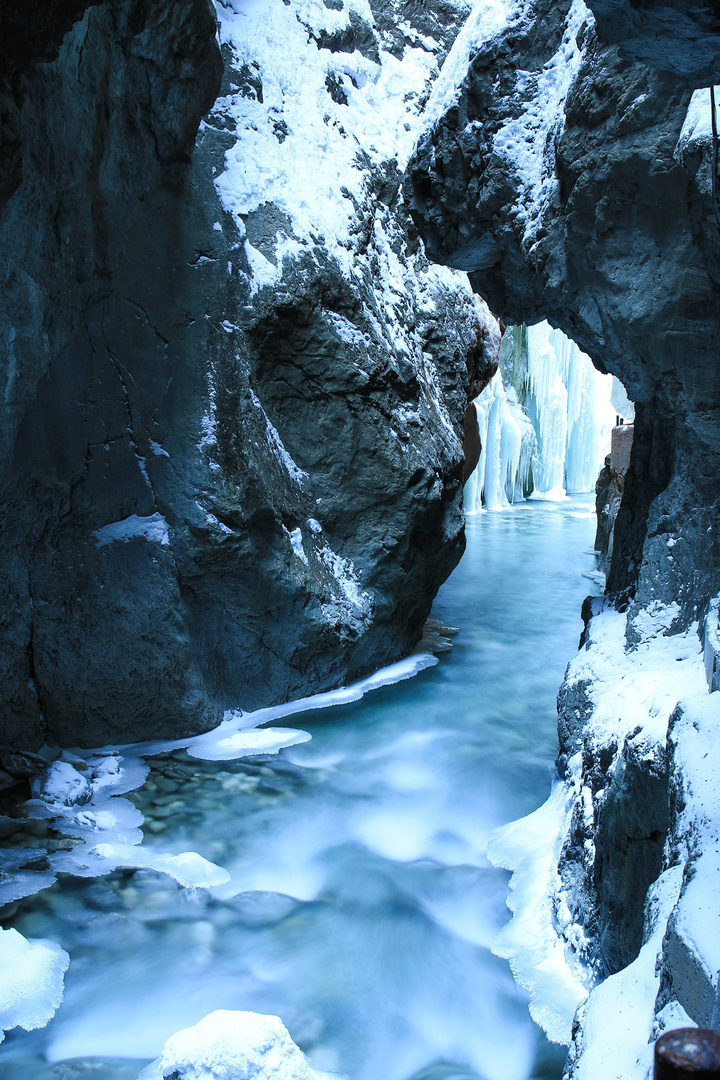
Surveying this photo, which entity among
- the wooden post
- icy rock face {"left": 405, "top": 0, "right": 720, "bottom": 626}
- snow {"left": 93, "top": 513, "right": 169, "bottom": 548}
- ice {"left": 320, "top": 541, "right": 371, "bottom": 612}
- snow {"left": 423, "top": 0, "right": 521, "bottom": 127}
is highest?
snow {"left": 423, "top": 0, "right": 521, "bottom": 127}

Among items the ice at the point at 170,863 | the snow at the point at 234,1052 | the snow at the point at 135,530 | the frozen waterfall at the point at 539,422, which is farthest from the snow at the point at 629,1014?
the frozen waterfall at the point at 539,422

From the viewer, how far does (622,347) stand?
366cm

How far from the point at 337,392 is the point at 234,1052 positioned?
4.60 metres

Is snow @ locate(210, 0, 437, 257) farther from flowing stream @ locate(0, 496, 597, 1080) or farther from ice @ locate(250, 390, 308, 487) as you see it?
flowing stream @ locate(0, 496, 597, 1080)

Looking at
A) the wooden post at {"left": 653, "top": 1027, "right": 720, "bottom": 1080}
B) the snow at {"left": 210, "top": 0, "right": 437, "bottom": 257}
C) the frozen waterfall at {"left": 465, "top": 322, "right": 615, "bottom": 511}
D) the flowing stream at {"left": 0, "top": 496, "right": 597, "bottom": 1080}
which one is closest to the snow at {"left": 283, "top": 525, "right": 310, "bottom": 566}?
the flowing stream at {"left": 0, "top": 496, "right": 597, "bottom": 1080}

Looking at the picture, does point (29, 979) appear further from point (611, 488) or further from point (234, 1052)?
point (611, 488)

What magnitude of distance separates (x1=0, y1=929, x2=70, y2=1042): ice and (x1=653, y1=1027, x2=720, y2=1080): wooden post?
2.71 meters

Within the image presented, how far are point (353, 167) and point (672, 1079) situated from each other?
6813 millimetres

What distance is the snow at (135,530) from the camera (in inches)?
190

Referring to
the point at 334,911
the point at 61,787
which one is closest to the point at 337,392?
the point at 61,787

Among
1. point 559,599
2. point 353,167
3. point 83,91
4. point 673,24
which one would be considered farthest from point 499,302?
point 559,599

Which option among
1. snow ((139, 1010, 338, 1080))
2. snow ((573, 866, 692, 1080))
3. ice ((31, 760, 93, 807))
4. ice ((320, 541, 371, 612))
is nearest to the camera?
snow ((573, 866, 692, 1080))

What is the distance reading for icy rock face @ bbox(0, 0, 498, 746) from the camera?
443cm

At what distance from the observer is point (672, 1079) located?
2.35 ft
